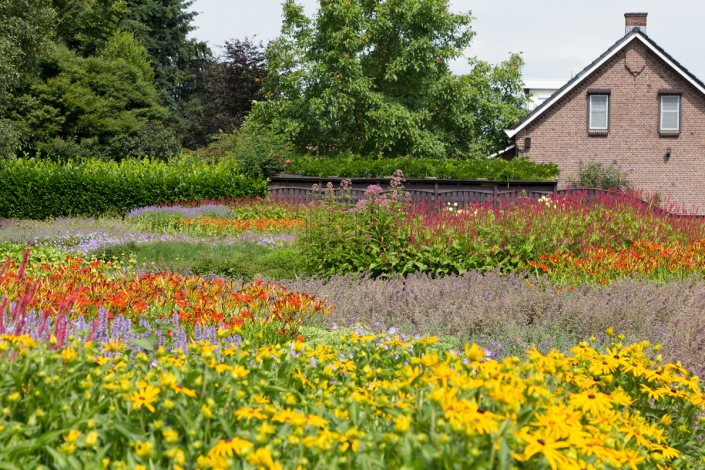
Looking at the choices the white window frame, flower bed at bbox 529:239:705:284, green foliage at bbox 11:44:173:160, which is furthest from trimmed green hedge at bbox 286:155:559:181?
green foliage at bbox 11:44:173:160

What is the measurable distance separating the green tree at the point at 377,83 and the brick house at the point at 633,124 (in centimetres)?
389

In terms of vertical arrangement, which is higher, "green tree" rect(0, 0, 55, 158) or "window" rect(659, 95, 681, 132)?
"green tree" rect(0, 0, 55, 158)

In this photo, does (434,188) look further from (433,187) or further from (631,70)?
(631,70)

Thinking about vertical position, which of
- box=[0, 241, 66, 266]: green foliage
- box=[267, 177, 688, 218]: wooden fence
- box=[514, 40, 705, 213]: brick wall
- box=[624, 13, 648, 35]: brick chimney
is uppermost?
box=[624, 13, 648, 35]: brick chimney

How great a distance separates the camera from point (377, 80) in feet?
93.3

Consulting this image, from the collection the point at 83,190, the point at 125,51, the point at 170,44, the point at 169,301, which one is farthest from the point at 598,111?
the point at 170,44

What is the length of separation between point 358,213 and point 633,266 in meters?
3.49

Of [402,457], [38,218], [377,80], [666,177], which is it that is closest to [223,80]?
[377,80]

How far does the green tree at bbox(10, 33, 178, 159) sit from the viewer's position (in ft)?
98.2

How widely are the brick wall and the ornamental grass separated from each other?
81.5 feet

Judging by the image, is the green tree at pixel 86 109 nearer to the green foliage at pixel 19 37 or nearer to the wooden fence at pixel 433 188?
the green foliage at pixel 19 37

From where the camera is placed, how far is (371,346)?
9.57ft

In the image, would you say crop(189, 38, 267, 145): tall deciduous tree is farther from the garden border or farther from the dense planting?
the dense planting

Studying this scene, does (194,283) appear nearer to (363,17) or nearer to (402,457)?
(402,457)
